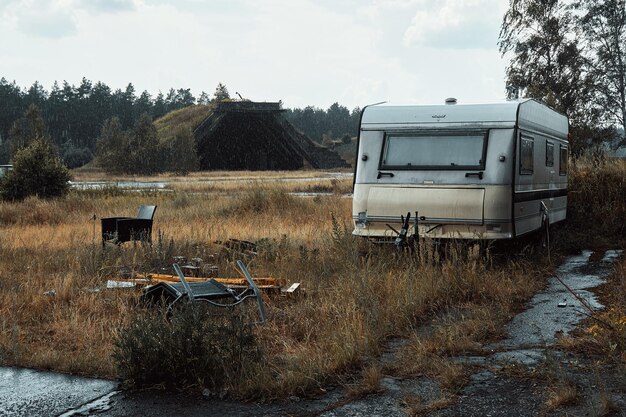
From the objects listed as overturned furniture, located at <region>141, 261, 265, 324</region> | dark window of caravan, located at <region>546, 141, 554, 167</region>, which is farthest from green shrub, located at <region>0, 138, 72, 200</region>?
overturned furniture, located at <region>141, 261, 265, 324</region>

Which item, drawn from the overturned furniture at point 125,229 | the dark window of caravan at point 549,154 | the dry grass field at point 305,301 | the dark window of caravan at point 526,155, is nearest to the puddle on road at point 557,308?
the dry grass field at point 305,301

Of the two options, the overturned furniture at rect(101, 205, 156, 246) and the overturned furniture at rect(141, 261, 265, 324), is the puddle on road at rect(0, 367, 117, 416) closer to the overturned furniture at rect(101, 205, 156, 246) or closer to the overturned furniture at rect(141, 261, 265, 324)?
the overturned furniture at rect(141, 261, 265, 324)

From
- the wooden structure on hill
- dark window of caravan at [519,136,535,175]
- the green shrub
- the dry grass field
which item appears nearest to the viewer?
the dry grass field

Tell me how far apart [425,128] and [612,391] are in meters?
6.68

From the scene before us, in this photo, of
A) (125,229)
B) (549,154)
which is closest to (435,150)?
(549,154)

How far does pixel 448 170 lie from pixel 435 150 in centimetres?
42

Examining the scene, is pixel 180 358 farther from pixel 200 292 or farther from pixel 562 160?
pixel 562 160

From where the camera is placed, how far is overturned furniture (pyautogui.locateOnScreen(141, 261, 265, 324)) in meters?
7.16

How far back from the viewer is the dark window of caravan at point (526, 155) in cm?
1150

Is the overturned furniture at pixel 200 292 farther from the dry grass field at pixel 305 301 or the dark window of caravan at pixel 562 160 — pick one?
the dark window of caravan at pixel 562 160

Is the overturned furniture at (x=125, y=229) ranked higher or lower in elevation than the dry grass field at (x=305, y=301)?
higher

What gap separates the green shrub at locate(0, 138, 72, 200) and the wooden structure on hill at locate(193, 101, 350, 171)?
4382 centimetres

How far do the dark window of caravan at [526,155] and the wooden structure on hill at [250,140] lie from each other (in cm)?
5771

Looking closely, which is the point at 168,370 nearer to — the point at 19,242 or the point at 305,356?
the point at 305,356
